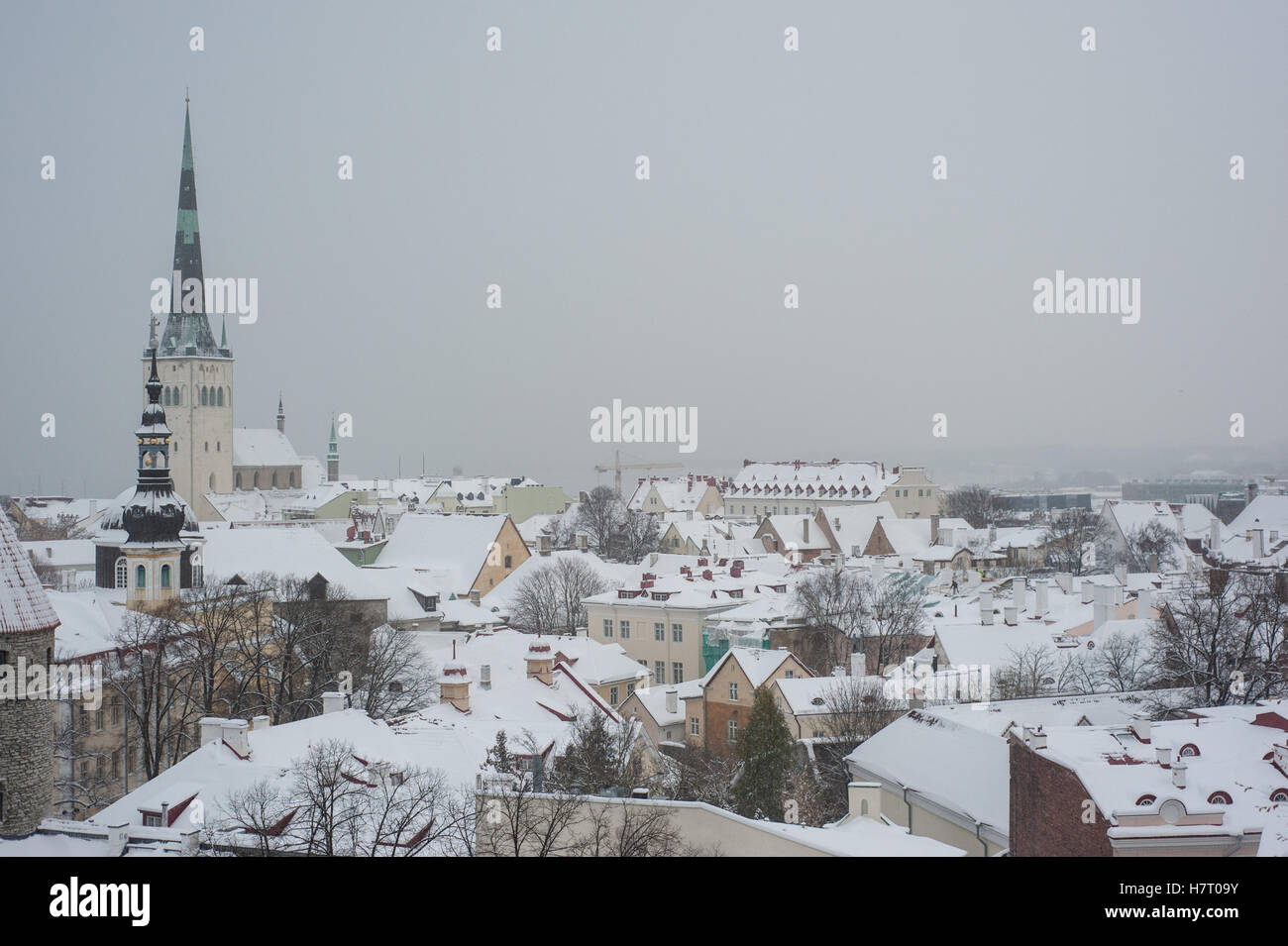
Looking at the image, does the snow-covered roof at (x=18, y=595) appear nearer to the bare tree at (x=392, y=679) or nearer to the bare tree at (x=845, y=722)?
the bare tree at (x=392, y=679)

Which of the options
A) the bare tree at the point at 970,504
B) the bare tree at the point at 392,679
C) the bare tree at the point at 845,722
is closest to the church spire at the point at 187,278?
the bare tree at the point at 392,679

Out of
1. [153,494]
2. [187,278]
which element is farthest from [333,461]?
[153,494]

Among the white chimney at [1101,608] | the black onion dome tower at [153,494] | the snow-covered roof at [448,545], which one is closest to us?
the white chimney at [1101,608]

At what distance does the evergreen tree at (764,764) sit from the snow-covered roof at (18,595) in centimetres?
616

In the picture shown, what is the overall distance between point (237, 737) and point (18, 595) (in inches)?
80.9

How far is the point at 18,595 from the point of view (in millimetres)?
9523

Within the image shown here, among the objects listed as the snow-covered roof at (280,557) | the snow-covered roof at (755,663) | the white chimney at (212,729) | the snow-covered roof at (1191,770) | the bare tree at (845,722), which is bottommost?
the bare tree at (845,722)

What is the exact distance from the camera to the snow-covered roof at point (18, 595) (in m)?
9.39

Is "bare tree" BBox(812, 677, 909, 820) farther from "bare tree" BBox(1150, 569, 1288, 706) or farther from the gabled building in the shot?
the gabled building

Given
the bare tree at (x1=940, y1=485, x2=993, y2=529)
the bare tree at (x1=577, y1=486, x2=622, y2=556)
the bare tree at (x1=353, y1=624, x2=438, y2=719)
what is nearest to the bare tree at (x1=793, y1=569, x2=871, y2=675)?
the bare tree at (x1=353, y1=624, x2=438, y2=719)

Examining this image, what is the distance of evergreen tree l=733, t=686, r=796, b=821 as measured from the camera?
38.0 feet
